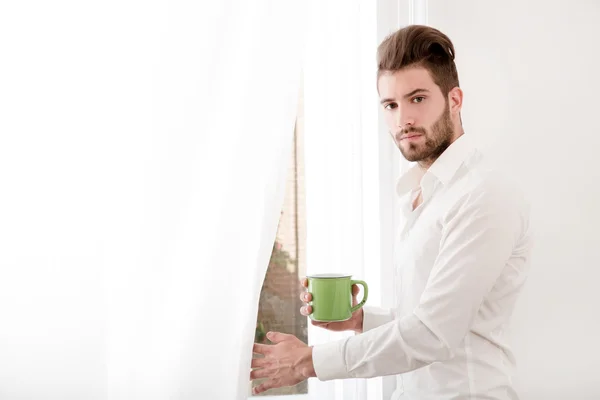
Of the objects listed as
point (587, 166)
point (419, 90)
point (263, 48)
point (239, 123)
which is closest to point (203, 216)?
point (239, 123)

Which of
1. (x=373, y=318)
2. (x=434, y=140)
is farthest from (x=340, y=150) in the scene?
(x=373, y=318)

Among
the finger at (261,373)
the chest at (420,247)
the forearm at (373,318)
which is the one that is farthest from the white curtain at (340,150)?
the finger at (261,373)

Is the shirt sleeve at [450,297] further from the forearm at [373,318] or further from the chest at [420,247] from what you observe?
the forearm at [373,318]

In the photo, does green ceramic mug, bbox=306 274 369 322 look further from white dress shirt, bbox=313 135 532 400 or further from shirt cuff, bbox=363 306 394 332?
shirt cuff, bbox=363 306 394 332

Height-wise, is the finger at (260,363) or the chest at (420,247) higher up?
the chest at (420,247)

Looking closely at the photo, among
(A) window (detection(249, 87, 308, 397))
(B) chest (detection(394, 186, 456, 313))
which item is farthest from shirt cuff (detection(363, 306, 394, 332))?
(A) window (detection(249, 87, 308, 397))

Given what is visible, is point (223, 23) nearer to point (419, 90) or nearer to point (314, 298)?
point (419, 90)

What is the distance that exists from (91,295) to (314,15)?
0.83m

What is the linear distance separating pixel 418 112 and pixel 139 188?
57 cm

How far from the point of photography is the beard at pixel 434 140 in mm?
1094

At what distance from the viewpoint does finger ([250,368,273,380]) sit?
1018 mm

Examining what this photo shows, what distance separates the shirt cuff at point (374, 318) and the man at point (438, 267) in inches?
3.6

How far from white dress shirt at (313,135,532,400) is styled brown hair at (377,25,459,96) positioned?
133mm

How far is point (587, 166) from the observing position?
1.43 meters
